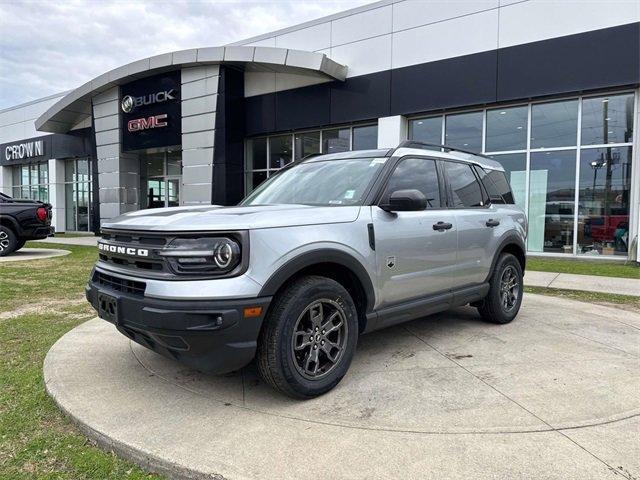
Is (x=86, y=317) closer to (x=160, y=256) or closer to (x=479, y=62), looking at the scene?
(x=160, y=256)

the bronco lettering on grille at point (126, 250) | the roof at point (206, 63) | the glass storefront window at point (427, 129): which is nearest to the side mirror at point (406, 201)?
the bronco lettering on grille at point (126, 250)

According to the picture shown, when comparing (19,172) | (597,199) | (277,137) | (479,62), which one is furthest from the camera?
(19,172)

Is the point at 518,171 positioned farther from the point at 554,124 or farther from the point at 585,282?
the point at 585,282

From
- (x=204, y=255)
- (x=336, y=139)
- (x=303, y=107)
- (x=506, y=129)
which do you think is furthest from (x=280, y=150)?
(x=204, y=255)

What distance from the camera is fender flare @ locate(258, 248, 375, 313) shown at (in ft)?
9.47

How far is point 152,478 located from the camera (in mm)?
2408

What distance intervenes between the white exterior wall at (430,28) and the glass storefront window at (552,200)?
3050 millimetres

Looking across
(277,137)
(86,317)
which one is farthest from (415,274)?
(277,137)

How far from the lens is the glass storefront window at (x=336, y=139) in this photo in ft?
50.4

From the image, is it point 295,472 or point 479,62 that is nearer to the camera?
point 295,472

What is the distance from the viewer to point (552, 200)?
12.1m

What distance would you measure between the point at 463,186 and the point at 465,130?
919cm

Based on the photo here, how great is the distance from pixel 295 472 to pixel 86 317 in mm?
4221

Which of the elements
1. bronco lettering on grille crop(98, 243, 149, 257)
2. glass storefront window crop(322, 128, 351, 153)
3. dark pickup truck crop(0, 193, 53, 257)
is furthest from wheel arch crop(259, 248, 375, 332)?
glass storefront window crop(322, 128, 351, 153)
